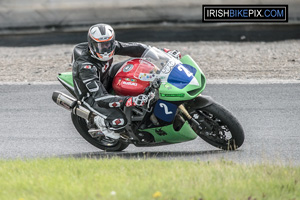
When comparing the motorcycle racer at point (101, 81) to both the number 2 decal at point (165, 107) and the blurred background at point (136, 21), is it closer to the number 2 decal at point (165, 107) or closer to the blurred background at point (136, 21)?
the number 2 decal at point (165, 107)

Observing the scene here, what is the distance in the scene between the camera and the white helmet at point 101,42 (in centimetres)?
690

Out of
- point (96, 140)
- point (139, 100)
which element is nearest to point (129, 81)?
point (139, 100)

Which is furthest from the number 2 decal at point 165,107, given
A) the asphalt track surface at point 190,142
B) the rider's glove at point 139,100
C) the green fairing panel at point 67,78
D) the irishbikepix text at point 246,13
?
the irishbikepix text at point 246,13

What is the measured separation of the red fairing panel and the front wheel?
0.62 meters

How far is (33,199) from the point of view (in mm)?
4910

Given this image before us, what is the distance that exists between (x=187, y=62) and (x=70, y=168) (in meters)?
1.86

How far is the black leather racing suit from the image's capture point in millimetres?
6965

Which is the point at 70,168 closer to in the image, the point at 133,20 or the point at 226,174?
the point at 226,174

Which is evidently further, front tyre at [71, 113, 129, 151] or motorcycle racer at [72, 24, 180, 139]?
front tyre at [71, 113, 129, 151]

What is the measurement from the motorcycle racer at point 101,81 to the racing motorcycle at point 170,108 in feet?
0.47

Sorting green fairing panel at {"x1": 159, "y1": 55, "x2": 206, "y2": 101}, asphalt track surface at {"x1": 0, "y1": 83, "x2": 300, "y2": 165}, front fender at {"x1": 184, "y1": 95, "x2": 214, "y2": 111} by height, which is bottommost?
asphalt track surface at {"x1": 0, "y1": 83, "x2": 300, "y2": 165}

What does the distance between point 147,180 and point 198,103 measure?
1687 millimetres

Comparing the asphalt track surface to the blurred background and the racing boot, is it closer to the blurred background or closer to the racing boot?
the racing boot

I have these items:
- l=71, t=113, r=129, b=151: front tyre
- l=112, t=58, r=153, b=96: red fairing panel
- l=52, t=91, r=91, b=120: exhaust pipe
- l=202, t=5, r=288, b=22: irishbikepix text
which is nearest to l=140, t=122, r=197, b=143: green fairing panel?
l=112, t=58, r=153, b=96: red fairing panel
